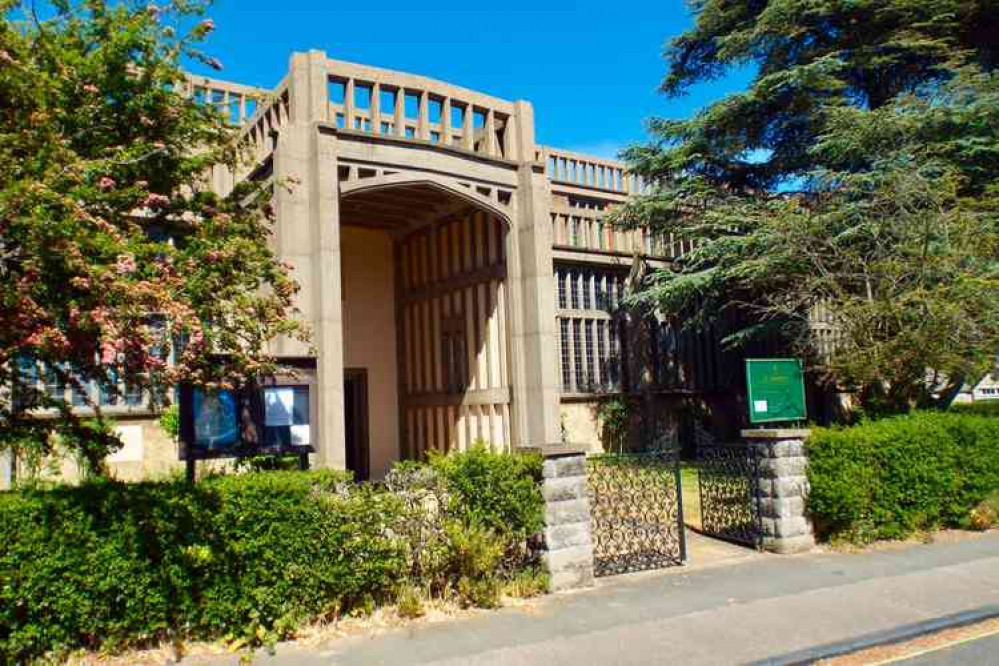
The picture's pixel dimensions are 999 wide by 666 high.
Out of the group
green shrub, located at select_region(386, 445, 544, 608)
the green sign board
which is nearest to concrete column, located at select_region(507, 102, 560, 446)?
the green sign board

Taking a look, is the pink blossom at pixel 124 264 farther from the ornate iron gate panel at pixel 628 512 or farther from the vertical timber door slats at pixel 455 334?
the vertical timber door slats at pixel 455 334

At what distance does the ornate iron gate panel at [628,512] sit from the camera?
884 cm

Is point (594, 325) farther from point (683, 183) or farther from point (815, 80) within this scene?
point (815, 80)

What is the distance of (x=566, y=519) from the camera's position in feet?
26.2

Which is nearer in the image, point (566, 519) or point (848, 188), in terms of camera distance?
point (566, 519)

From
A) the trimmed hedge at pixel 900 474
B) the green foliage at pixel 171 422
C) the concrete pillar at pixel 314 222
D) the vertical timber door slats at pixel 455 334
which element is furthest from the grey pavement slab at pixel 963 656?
the green foliage at pixel 171 422

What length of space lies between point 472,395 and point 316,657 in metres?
9.72

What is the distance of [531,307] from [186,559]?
875 cm

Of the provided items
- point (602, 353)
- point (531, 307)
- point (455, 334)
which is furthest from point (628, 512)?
point (602, 353)

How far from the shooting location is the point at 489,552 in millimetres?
7355

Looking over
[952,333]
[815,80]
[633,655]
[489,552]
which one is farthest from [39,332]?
[815,80]

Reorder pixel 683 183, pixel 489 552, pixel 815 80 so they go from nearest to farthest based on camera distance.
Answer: pixel 489 552
pixel 815 80
pixel 683 183

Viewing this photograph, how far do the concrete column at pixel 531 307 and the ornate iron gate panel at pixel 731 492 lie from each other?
141 inches

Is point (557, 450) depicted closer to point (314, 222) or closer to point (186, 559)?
Answer: point (186, 559)
